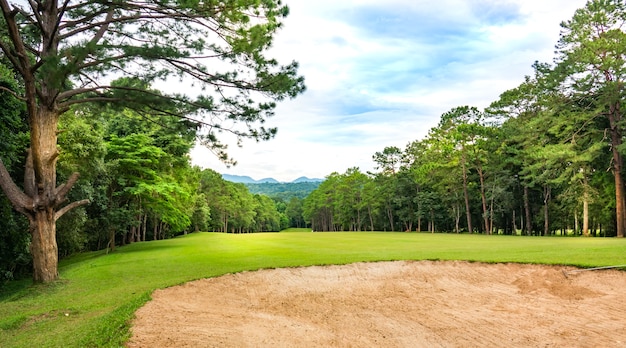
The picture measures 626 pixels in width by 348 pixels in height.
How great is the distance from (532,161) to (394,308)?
36.1 m

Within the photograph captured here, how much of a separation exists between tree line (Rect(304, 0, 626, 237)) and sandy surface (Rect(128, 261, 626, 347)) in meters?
19.6

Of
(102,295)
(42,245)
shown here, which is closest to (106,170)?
(42,245)

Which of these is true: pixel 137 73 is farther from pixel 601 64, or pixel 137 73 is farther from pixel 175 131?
pixel 601 64

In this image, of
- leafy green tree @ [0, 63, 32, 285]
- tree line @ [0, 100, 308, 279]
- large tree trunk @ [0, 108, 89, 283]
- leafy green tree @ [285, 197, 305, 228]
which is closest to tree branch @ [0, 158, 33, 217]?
large tree trunk @ [0, 108, 89, 283]

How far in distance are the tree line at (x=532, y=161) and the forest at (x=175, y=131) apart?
0.17 metres

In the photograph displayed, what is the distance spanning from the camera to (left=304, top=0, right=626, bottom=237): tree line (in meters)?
26.4

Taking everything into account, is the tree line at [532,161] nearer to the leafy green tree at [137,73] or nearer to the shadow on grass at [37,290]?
the leafy green tree at [137,73]

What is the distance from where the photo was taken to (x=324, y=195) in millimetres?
82562

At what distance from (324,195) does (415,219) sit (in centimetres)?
→ 2653

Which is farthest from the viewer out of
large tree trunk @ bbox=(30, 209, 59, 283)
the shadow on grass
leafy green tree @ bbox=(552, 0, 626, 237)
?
leafy green tree @ bbox=(552, 0, 626, 237)

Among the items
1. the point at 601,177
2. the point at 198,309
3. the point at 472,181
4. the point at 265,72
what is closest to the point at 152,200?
the point at 265,72

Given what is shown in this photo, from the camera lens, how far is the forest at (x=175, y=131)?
11172 mm

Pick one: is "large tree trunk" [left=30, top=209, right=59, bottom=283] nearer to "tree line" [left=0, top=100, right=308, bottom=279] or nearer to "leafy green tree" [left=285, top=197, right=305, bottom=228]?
"tree line" [left=0, top=100, right=308, bottom=279]

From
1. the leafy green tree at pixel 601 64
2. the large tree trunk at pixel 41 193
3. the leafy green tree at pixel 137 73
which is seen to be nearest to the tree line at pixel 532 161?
the leafy green tree at pixel 601 64
